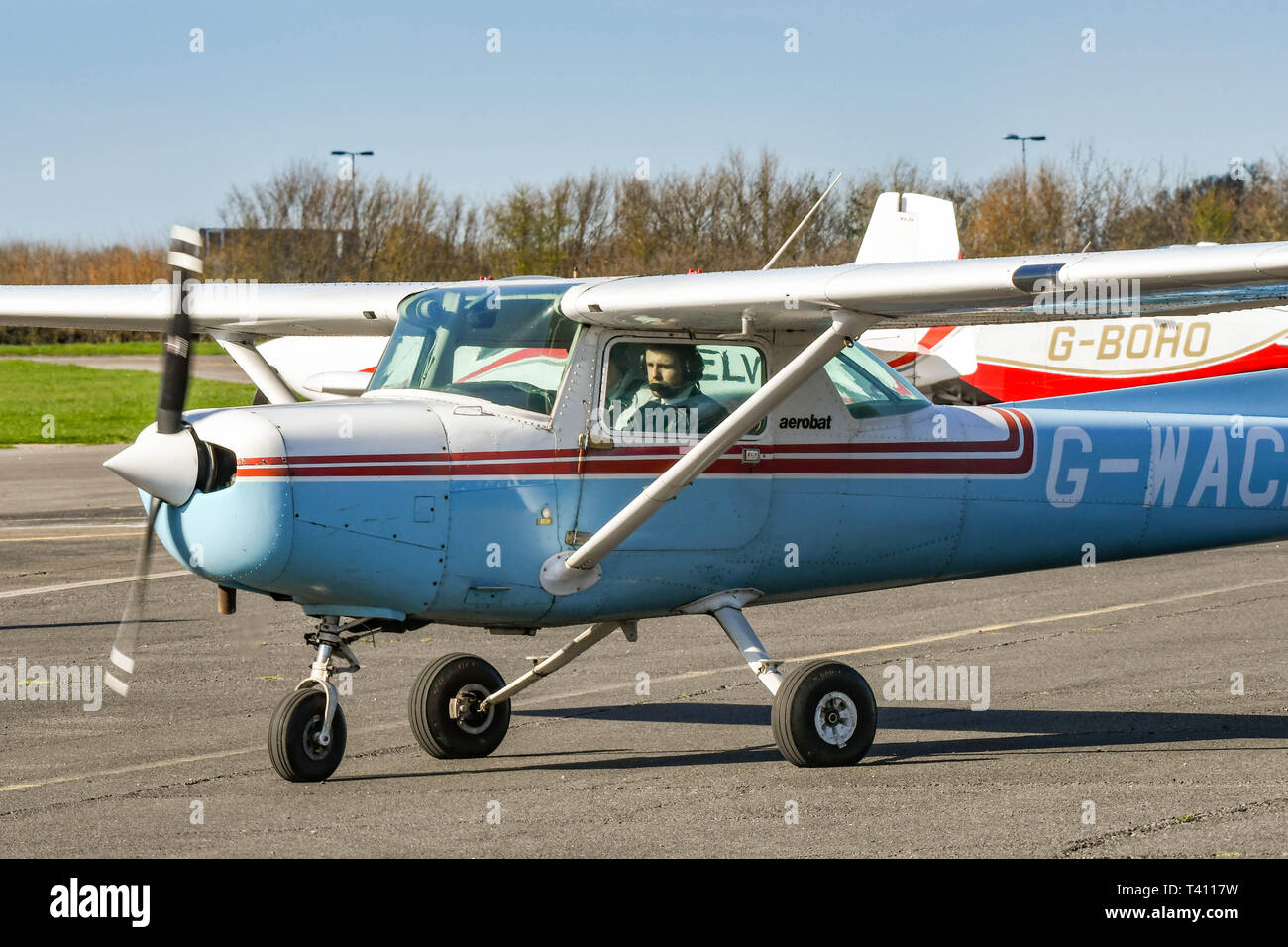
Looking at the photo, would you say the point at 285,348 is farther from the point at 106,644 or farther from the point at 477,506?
the point at 477,506

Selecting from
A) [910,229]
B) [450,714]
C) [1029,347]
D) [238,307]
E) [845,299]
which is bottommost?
[450,714]

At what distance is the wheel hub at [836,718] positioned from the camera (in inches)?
321

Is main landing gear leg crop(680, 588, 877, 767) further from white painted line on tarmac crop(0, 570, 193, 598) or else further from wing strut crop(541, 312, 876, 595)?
white painted line on tarmac crop(0, 570, 193, 598)

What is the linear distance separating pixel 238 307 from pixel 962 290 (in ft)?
13.6

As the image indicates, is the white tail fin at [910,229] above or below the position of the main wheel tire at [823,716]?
above

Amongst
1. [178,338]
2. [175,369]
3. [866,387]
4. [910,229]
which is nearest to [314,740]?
[175,369]

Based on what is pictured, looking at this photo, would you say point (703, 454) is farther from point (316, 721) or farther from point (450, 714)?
point (316, 721)

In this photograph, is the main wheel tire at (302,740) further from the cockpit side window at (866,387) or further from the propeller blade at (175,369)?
the cockpit side window at (866,387)

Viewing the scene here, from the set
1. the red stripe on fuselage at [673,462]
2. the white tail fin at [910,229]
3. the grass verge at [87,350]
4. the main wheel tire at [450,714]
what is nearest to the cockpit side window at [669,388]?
the red stripe on fuselage at [673,462]

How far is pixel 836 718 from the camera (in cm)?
821

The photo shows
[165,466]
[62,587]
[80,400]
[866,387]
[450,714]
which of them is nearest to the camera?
[165,466]

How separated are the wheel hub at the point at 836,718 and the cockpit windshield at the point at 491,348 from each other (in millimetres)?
1980

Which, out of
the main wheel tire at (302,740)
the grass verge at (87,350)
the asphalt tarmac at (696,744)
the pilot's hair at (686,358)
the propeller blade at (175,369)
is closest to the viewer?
the asphalt tarmac at (696,744)

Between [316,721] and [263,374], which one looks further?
[263,374]
